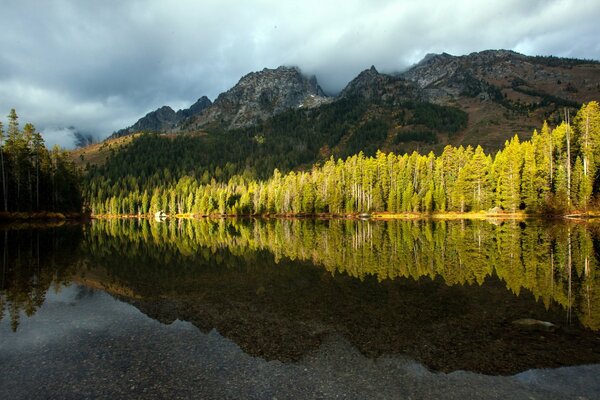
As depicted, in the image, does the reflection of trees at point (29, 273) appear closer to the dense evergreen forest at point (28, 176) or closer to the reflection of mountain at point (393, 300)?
the reflection of mountain at point (393, 300)

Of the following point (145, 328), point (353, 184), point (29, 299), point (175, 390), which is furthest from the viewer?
point (353, 184)

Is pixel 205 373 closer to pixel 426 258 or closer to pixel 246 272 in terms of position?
pixel 246 272

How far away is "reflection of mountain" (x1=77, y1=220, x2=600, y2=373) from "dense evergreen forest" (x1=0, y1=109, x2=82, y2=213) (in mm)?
61198

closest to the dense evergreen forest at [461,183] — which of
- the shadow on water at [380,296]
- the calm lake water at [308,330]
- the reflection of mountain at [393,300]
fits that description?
the shadow on water at [380,296]

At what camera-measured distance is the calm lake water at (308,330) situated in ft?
27.9

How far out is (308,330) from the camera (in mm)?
12391

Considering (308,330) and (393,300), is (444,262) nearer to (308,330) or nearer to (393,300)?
(393,300)

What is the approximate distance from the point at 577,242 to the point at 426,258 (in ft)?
55.5

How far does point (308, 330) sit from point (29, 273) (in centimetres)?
2031

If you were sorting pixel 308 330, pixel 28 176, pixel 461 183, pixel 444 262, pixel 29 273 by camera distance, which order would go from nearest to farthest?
pixel 308 330, pixel 29 273, pixel 444 262, pixel 28 176, pixel 461 183

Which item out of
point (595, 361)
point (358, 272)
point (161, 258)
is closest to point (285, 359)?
point (595, 361)

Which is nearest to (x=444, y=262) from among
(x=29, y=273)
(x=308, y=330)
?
(x=308, y=330)

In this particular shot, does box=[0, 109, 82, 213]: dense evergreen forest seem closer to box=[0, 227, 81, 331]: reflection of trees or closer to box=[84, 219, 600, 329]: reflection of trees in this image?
box=[0, 227, 81, 331]: reflection of trees

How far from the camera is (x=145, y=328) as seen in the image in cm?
1278
